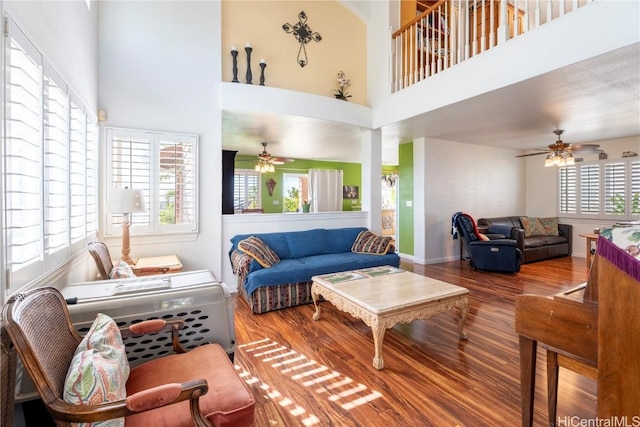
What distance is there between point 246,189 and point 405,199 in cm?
422

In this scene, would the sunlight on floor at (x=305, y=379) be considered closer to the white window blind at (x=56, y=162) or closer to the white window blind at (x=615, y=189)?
the white window blind at (x=56, y=162)

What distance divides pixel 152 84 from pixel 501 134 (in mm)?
5706

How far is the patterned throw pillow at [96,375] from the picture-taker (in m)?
0.99

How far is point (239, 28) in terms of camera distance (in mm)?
4129

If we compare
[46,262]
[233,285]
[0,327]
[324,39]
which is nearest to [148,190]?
[233,285]

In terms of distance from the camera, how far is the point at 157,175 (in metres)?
3.50

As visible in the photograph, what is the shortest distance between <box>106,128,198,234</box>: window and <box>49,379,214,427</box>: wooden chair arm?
109 inches

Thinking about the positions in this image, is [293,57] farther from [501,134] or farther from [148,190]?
[501,134]

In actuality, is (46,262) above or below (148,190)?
below

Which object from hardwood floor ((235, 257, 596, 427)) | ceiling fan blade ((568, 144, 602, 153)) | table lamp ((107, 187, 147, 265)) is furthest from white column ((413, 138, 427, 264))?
table lamp ((107, 187, 147, 265))

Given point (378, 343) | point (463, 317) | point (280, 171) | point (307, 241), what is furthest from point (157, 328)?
point (280, 171)

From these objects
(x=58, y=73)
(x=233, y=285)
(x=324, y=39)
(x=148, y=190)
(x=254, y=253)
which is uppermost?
(x=324, y=39)

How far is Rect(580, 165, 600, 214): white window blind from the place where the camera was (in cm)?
615

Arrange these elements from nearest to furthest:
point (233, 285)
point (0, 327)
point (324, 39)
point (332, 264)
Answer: point (0, 327) → point (332, 264) → point (233, 285) → point (324, 39)
